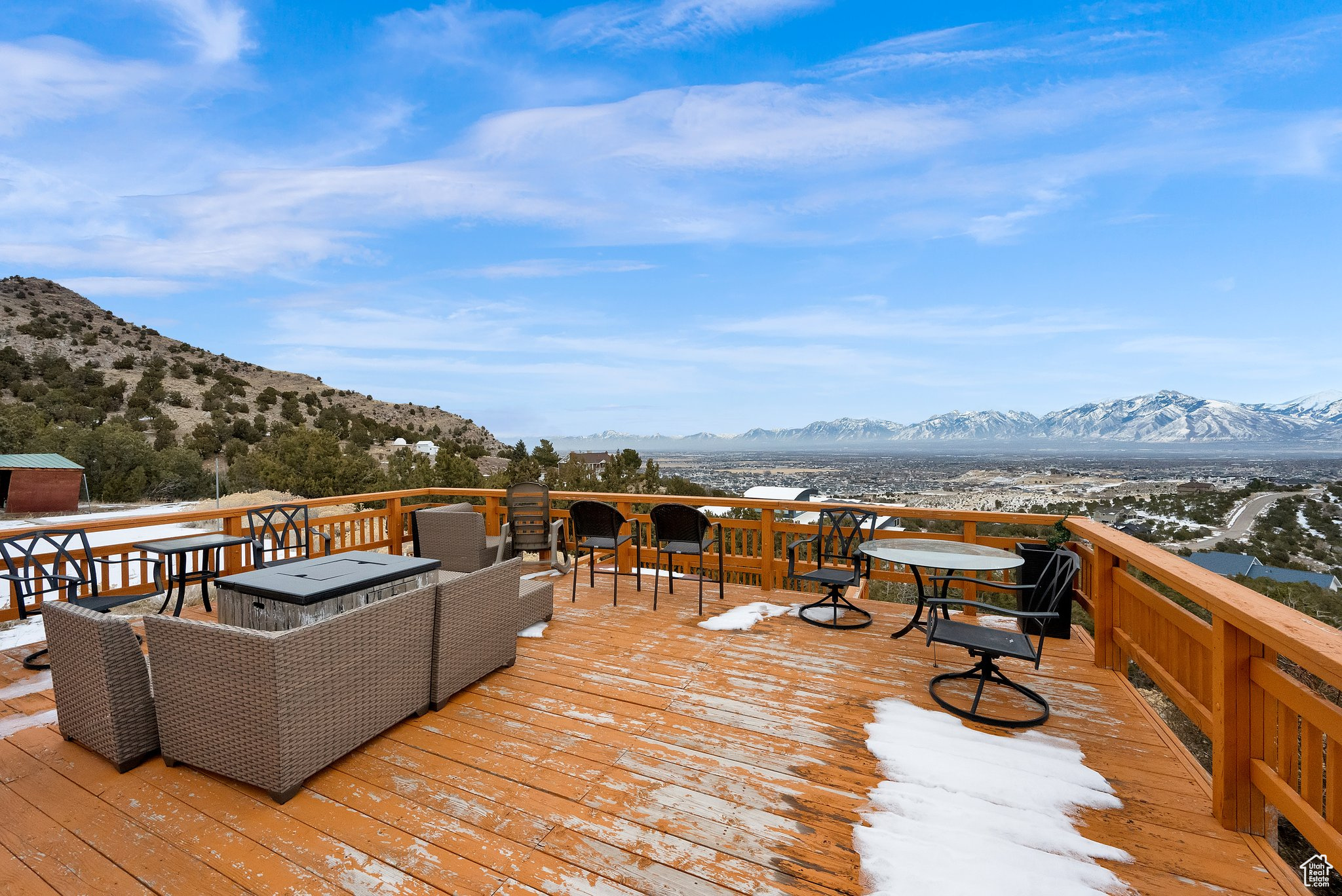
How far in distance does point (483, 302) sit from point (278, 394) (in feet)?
70.0

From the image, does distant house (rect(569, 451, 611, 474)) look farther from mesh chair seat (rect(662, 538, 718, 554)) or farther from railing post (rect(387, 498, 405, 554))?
mesh chair seat (rect(662, 538, 718, 554))

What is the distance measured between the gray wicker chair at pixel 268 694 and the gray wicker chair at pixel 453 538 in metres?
2.67

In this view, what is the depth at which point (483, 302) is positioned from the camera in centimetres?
1884

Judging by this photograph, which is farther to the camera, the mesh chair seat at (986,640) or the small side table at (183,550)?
the small side table at (183,550)

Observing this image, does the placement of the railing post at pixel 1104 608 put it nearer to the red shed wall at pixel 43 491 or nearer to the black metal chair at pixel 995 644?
the black metal chair at pixel 995 644

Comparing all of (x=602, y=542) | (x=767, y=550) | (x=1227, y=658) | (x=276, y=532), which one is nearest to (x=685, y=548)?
(x=602, y=542)

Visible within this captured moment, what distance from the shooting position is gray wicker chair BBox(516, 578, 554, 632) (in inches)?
159

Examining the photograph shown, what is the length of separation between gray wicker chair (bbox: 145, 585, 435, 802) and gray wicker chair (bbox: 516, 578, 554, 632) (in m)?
1.57

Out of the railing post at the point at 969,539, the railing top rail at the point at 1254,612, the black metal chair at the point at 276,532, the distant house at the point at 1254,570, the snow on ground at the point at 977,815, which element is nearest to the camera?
the railing top rail at the point at 1254,612

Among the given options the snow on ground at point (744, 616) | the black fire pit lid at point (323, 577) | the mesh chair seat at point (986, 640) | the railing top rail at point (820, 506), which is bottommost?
the snow on ground at point (744, 616)

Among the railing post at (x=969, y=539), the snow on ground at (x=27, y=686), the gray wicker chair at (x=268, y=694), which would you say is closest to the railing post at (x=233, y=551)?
the snow on ground at (x=27, y=686)

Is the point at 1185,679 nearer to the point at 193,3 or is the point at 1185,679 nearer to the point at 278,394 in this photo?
the point at 193,3

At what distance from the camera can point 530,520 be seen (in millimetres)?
5516

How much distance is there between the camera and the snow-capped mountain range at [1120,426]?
79.0 m
